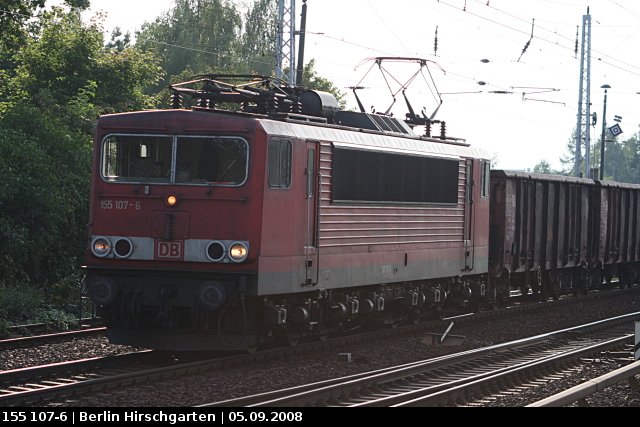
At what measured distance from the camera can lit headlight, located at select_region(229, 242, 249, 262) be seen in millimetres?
13602

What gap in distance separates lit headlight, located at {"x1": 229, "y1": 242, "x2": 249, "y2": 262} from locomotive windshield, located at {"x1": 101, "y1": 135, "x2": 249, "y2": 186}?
2.47 feet

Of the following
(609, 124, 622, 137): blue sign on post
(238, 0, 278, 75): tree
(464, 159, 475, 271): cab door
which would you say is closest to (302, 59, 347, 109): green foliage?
(238, 0, 278, 75): tree

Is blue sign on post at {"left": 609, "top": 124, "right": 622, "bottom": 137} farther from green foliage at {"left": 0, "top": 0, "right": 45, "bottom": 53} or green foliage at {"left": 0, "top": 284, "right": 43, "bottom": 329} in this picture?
green foliage at {"left": 0, "top": 284, "right": 43, "bottom": 329}

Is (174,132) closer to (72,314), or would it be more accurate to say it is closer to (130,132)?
(130,132)

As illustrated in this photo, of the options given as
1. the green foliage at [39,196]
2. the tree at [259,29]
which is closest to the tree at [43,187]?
the green foliage at [39,196]

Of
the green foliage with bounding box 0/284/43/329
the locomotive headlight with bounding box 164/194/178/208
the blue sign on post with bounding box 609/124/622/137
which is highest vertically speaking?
the blue sign on post with bounding box 609/124/622/137

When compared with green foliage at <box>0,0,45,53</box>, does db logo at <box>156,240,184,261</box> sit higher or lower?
lower

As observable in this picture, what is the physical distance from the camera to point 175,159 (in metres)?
14.1

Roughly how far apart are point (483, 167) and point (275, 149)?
25.1 feet

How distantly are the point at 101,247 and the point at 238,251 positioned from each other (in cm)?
179

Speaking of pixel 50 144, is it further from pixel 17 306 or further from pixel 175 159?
pixel 175 159

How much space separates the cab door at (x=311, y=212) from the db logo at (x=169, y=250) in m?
1.75

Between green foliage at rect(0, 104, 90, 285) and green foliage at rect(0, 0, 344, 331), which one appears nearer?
green foliage at rect(0, 0, 344, 331)

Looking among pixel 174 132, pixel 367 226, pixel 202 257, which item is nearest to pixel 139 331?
pixel 202 257
